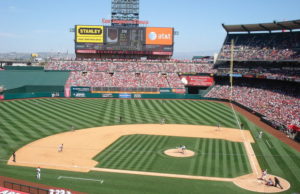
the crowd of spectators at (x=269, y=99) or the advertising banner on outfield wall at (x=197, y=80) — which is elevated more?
the advertising banner on outfield wall at (x=197, y=80)

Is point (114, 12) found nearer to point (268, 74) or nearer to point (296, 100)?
point (268, 74)

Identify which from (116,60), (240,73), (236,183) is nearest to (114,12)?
(116,60)

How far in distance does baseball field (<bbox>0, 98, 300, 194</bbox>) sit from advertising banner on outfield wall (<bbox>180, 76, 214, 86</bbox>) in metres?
23.9

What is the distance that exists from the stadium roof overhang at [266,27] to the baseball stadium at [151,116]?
291mm

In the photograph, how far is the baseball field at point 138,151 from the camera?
76.0ft

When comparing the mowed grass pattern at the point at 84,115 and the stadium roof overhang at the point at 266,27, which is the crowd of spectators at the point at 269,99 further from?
the stadium roof overhang at the point at 266,27

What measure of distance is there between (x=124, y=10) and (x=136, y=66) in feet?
51.1

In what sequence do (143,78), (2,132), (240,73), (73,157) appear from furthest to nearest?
(143,78) → (240,73) → (2,132) → (73,157)

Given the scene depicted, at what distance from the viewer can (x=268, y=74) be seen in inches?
2456

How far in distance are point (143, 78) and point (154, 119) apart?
30.7 metres

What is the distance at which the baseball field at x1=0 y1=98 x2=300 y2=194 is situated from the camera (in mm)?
23156

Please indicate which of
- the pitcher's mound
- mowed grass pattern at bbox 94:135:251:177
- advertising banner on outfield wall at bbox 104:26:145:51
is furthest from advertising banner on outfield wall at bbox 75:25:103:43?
the pitcher's mound

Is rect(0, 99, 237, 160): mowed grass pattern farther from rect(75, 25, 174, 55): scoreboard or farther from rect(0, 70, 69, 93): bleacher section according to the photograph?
rect(75, 25, 174, 55): scoreboard

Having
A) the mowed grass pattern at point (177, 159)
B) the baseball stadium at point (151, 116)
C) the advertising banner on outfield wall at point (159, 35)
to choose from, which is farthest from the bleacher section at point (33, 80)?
the mowed grass pattern at point (177, 159)
